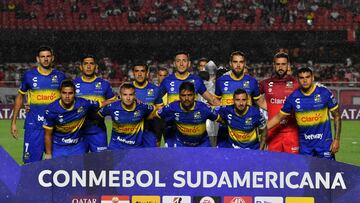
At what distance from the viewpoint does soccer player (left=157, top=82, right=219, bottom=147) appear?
30.5ft

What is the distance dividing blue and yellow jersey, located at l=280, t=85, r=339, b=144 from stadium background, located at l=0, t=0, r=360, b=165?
20.5 metres

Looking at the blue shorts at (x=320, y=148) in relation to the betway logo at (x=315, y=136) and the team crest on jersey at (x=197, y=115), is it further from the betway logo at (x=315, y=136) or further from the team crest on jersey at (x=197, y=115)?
the team crest on jersey at (x=197, y=115)


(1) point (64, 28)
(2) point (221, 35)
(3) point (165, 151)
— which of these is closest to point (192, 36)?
(2) point (221, 35)

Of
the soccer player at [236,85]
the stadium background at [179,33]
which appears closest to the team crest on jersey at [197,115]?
the soccer player at [236,85]

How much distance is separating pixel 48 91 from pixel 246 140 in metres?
2.60

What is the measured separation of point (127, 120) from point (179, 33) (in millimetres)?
23221

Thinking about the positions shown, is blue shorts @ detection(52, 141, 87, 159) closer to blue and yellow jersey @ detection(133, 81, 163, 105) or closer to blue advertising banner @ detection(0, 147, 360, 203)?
blue and yellow jersey @ detection(133, 81, 163, 105)

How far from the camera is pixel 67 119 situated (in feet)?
30.5

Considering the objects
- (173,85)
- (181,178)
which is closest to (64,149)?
(173,85)

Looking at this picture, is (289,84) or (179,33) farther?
(179,33)

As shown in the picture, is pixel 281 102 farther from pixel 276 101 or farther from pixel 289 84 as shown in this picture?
pixel 289 84

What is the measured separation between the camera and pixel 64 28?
3309 cm

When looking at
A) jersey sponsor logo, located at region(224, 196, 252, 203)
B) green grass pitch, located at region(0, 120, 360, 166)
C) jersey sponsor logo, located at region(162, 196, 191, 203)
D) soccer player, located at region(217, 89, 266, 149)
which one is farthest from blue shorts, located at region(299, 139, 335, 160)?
green grass pitch, located at region(0, 120, 360, 166)

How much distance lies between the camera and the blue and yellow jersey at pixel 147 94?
1069cm
